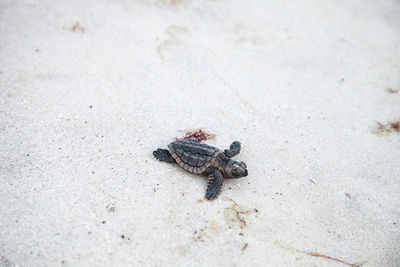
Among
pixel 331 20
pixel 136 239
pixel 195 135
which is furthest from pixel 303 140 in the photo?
pixel 331 20

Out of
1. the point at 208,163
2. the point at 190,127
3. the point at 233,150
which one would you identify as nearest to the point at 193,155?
the point at 208,163

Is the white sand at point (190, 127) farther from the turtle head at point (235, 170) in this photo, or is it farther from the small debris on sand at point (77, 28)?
the turtle head at point (235, 170)

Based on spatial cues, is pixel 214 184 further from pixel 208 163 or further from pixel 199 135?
pixel 199 135

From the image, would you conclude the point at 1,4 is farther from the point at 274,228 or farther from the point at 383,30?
the point at 383,30

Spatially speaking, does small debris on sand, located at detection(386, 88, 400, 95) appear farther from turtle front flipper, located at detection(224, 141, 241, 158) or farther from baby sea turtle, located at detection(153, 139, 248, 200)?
baby sea turtle, located at detection(153, 139, 248, 200)

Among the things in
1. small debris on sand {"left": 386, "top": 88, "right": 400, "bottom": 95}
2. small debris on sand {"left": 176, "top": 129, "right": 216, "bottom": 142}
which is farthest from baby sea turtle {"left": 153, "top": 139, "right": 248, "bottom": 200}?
small debris on sand {"left": 386, "top": 88, "right": 400, "bottom": 95}
